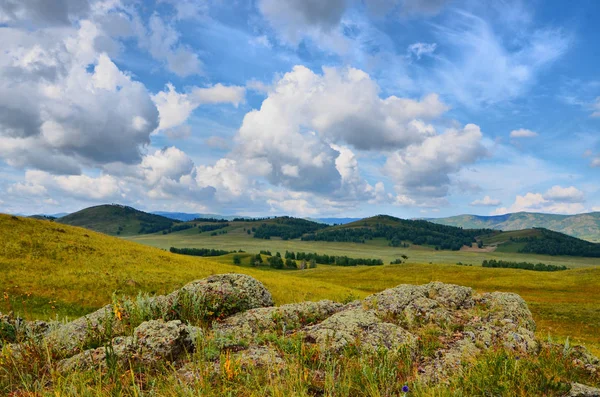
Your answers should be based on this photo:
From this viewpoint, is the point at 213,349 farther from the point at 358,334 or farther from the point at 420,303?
the point at 420,303

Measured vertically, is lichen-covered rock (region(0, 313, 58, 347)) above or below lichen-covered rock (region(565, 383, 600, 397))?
below

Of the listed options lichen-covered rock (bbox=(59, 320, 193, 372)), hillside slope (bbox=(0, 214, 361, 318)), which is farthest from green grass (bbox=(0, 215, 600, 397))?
lichen-covered rock (bbox=(59, 320, 193, 372))

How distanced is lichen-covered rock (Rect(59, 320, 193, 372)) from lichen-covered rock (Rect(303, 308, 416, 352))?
2.98 metres

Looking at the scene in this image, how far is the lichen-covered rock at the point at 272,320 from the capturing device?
9.21 meters

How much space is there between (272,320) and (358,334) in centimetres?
291

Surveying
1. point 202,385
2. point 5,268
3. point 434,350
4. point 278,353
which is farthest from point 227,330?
point 5,268

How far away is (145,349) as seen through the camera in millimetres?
7164

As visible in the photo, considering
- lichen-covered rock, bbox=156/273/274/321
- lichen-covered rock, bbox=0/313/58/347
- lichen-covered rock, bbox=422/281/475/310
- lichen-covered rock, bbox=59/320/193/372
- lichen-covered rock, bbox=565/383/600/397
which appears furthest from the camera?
lichen-covered rock, bbox=422/281/475/310

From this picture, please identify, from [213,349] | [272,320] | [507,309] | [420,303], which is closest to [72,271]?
[272,320]

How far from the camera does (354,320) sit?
9.18m

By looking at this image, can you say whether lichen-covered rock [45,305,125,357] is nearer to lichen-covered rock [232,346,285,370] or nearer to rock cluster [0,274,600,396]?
rock cluster [0,274,600,396]

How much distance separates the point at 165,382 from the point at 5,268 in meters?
40.2

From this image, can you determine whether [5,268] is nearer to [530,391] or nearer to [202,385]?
[202,385]

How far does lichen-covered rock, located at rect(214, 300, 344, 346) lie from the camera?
921 cm
